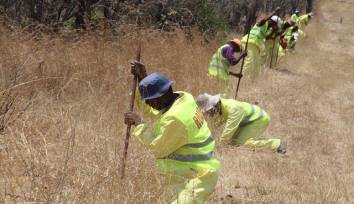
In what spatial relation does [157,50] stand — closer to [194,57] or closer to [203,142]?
[194,57]

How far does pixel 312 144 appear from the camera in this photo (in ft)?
27.1

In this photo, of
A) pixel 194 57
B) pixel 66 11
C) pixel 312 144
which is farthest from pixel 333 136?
pixel 66 11

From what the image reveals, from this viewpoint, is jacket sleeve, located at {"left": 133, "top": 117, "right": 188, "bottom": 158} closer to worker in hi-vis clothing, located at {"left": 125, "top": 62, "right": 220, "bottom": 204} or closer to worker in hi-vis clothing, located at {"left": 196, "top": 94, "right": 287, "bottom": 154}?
worker in hi-vis clothing, located at {"left": 125, "top": 62, "right": 220, "bottom": 204}

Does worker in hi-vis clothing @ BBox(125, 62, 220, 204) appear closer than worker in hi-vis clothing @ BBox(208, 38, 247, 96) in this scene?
Yes

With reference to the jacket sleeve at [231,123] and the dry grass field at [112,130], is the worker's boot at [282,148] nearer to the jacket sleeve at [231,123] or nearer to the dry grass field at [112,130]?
the dry grass field at [112,130]

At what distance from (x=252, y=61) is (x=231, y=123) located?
521 cm

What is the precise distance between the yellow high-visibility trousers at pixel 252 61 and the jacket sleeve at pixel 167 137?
782 centimetres

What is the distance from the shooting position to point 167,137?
431 cm

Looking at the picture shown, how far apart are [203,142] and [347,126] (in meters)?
6.33

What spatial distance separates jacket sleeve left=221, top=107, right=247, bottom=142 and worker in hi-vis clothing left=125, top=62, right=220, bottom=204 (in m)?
2.49

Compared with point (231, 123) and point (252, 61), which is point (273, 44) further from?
point (231, 123)

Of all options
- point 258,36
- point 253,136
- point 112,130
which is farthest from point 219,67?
point 112,130

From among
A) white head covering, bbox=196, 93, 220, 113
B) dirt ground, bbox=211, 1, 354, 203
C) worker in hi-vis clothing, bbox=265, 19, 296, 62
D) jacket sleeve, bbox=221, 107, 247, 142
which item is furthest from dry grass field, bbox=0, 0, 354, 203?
worker in hi-vis clothing, bbox=265, 19, 296, 62

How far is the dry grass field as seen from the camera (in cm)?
405
